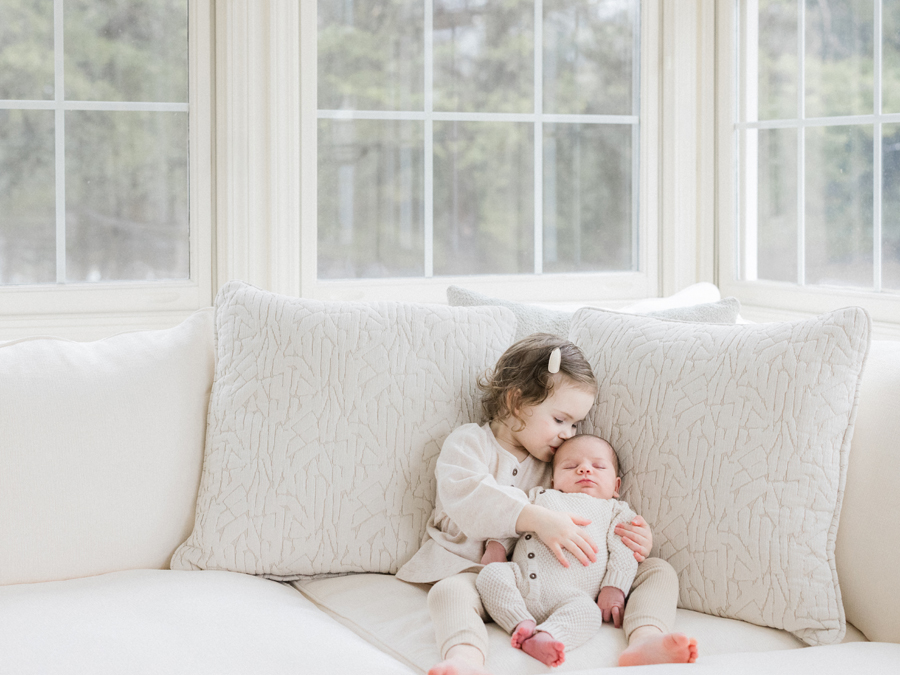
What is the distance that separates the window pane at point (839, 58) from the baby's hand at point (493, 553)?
1438 mm

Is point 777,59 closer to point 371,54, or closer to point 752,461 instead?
point 371,54

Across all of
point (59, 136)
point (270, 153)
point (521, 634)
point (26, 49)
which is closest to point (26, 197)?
point (59, 136)

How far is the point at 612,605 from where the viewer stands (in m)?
1.29

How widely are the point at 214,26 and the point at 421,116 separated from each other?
0.57 m

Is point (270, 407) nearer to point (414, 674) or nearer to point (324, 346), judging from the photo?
point (324, 346)

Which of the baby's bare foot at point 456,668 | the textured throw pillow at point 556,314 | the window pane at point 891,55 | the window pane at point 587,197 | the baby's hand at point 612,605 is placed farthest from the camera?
the window pane at point 587,197

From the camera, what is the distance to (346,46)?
2.30 meters

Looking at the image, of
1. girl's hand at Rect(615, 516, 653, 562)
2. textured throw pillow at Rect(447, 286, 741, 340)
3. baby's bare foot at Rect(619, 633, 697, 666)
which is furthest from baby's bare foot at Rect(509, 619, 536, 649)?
textured throw pillow at Rect(447, 286, 741, 340)

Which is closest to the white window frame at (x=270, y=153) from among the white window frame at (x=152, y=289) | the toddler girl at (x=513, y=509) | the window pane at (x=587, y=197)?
the white window frame at (x=152, y=289)

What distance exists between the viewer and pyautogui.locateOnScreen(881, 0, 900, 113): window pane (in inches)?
79.0

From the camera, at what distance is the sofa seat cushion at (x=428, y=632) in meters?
1.19

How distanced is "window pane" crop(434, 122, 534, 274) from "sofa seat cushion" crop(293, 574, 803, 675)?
1.19 m

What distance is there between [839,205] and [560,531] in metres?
1.32

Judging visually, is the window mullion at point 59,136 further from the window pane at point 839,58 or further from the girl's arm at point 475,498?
the window pane at point 839,58
